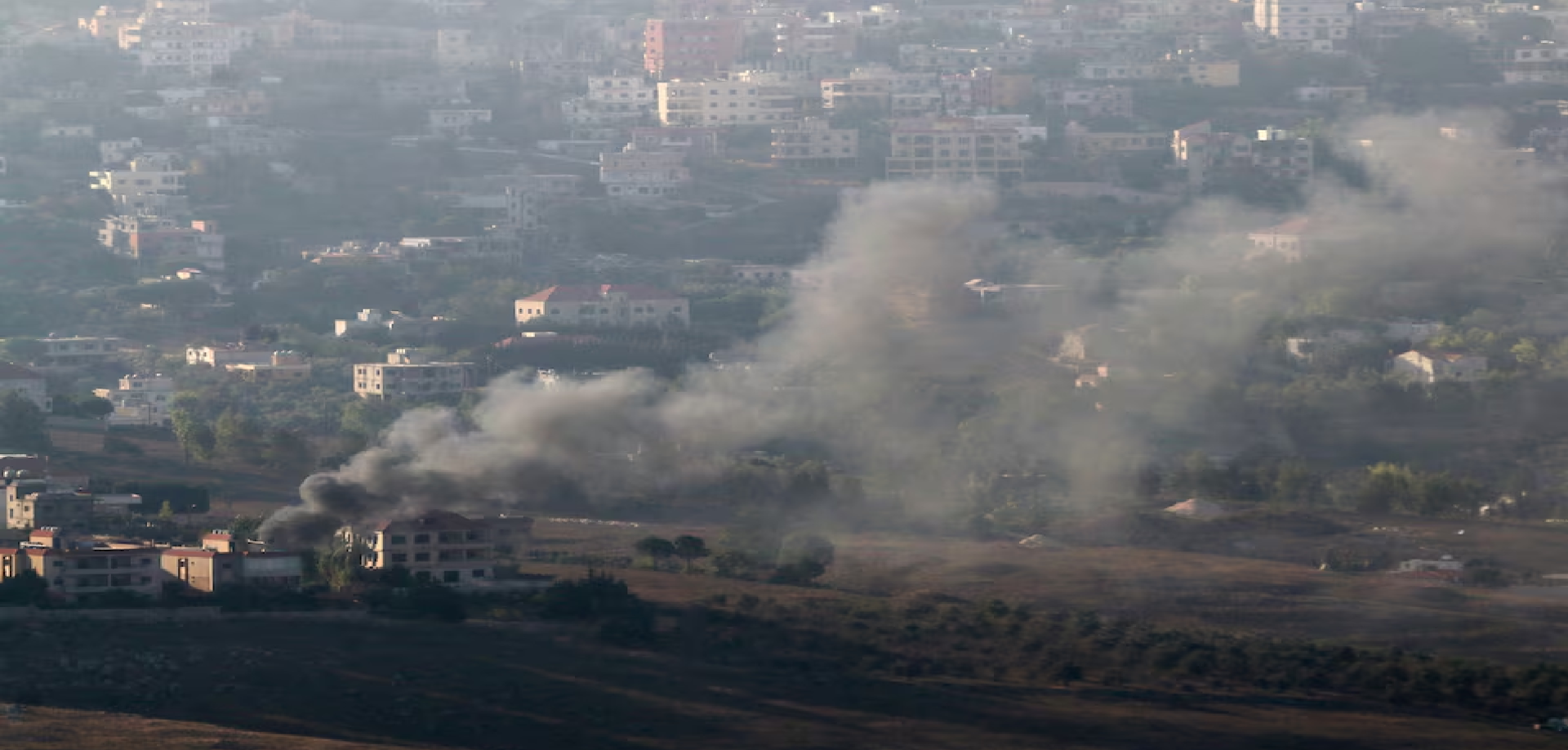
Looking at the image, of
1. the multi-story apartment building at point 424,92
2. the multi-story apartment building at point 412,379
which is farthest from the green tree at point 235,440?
the multi-story apartment building at point 424,92

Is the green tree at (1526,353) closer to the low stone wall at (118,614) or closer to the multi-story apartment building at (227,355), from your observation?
the multi-story apartment building at (227,355)

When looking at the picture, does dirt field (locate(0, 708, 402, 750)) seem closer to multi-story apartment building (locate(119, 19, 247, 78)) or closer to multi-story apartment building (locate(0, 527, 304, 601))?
multi-story apartment building (locate(0, 527, 304, 601))

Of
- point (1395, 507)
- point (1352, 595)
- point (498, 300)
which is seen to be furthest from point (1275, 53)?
point (1352, 595)

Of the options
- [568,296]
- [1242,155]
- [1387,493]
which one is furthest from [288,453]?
[1242,155]

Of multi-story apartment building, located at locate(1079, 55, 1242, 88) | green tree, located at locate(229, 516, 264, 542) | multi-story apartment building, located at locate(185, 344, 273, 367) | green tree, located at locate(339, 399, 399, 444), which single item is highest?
multi-story apartment building, located at locate(1079, 55, 1242, 88)

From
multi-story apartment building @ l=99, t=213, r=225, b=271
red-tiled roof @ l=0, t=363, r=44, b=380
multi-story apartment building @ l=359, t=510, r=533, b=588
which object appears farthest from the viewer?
multi-story apartment building @ l=99, t=213, r=225, b=271

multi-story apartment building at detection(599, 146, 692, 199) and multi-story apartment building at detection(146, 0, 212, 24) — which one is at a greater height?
multi-story apartment building at detection(146, 0, 212, 24)

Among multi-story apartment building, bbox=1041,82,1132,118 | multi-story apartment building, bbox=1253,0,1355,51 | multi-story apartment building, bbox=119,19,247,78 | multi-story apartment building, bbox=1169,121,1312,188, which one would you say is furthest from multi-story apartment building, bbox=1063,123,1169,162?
multi-story apartment building, bbox=119,19,247,78

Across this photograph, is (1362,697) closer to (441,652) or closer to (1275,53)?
(441,652)
